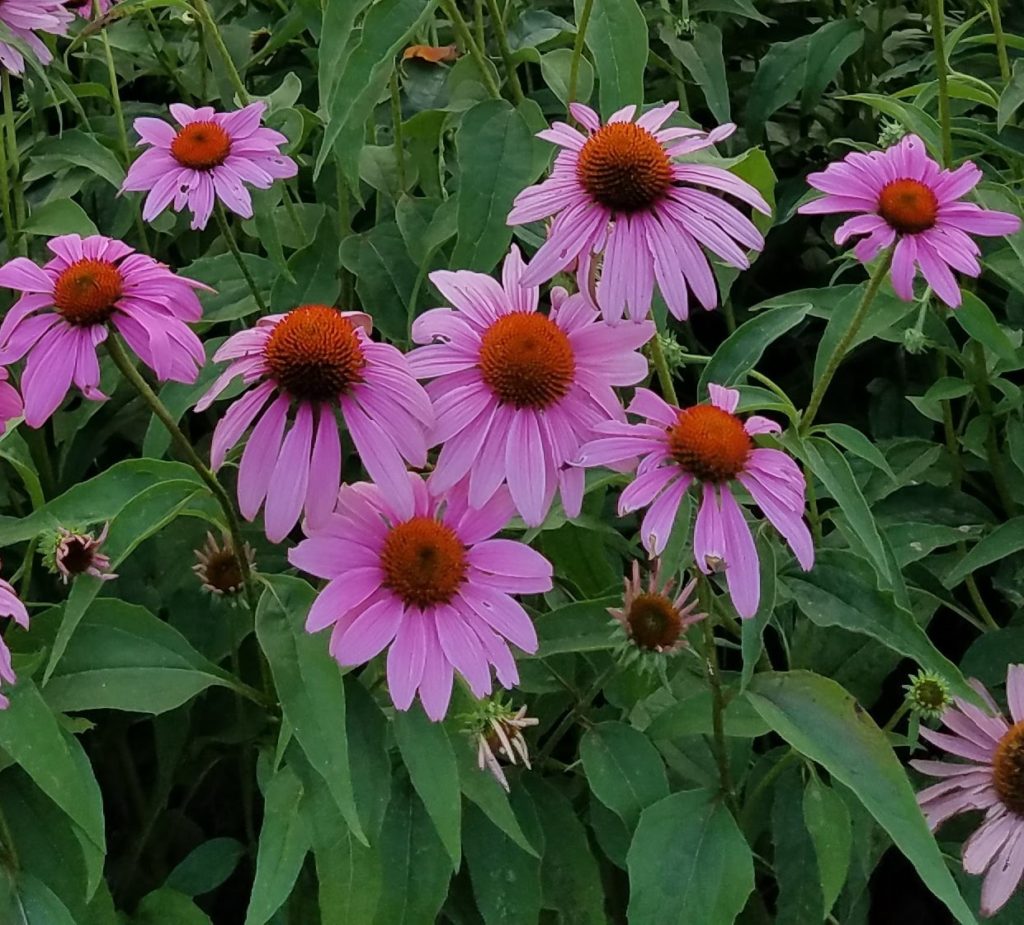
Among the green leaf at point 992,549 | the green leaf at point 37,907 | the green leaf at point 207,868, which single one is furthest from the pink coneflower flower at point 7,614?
the green leaf at point 992,549

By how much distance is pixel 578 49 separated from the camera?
2.09 ft

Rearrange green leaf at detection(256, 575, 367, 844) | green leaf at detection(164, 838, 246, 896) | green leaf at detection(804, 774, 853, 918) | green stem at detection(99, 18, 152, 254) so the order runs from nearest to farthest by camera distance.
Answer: green leaf at detection(256, 575, 367, 844)
green leaf at detection(804, 774, 853, 918)
green leaf at detection(164, 838, 246, 896)
green stem at detection(99, 18, 152, 254)

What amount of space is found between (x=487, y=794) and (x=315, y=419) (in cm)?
22

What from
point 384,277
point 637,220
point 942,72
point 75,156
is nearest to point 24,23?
point 75,156

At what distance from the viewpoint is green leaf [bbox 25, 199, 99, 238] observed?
86 cm

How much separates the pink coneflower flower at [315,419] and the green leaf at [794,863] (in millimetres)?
341

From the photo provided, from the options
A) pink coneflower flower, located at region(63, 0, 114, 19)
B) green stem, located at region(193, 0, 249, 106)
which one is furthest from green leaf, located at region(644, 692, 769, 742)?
pink coneflower flower, located at region(63, 0, 114, 19)

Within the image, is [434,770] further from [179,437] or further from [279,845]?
[179,437]

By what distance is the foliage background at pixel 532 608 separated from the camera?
54cm

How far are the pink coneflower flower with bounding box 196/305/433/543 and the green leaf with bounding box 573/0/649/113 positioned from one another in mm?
244

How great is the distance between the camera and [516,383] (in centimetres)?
50

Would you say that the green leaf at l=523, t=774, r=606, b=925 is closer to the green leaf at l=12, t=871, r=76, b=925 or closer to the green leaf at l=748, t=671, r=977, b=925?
the green leaf at l=748, t=671, r=977, b=925

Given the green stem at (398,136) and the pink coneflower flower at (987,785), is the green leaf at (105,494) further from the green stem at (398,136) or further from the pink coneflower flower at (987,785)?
the pink coneflower flower at (987,785)

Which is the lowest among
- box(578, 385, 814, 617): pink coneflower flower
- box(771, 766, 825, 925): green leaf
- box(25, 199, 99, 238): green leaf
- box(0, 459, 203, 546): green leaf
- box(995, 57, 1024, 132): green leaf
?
box(771, 766, 825, 925): green leaf
